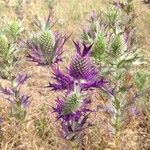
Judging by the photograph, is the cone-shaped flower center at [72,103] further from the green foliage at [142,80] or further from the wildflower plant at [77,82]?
the green foliage at [142,80]

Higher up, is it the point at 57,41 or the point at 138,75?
the point at 57,41

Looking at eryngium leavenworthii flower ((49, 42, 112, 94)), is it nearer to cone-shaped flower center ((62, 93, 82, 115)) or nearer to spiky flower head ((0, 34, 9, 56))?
cone-shaped flower center ((62, 93, 82, 115))

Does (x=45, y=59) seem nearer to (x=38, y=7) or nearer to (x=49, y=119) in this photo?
(x=49, y=119)

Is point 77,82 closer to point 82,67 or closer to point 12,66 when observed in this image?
point 82,67

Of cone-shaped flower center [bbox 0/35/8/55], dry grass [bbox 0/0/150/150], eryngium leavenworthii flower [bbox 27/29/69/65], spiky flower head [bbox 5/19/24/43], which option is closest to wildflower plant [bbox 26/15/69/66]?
eryngium leavenworthii flower [bbox 27/29/69/65]

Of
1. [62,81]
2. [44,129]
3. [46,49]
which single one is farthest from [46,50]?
[44,129]

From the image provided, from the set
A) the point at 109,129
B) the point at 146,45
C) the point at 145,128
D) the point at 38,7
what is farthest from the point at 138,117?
the point at 38,7
